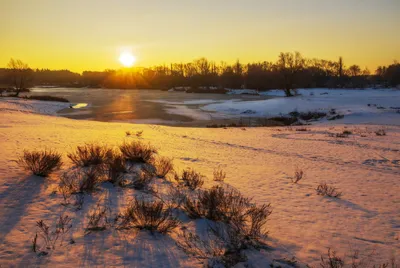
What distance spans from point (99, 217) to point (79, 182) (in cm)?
193

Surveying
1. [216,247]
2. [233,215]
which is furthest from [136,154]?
[216,247]

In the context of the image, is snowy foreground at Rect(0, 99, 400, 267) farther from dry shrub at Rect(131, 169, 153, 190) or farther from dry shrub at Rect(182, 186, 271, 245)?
dry shrub at Rect(131, 169, 153, 190)

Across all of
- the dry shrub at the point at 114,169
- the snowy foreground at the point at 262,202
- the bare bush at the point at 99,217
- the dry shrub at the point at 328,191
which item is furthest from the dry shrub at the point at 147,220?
the dry shrub at the point at 328,191

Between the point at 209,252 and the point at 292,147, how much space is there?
34.9 ft

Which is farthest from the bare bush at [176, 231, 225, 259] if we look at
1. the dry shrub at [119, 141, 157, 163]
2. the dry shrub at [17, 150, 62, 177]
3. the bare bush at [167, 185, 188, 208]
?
the dry shrub at [119, 141, 157, 163]

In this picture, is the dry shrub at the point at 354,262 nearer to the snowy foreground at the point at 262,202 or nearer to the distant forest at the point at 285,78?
the snowy foreground at the point at 262,202

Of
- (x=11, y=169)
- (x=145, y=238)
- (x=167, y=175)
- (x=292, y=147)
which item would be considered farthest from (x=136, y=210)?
(x=292, y=147)

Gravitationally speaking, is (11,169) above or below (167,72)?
below

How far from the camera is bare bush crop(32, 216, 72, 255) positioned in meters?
3.78

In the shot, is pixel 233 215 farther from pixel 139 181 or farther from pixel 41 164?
pixel 41 164

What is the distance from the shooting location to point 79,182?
6.35 m

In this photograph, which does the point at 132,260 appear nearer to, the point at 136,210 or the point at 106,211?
the point at 136,210

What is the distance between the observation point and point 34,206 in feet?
16.5

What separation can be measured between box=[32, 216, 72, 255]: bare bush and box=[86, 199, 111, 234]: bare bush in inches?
12.3
